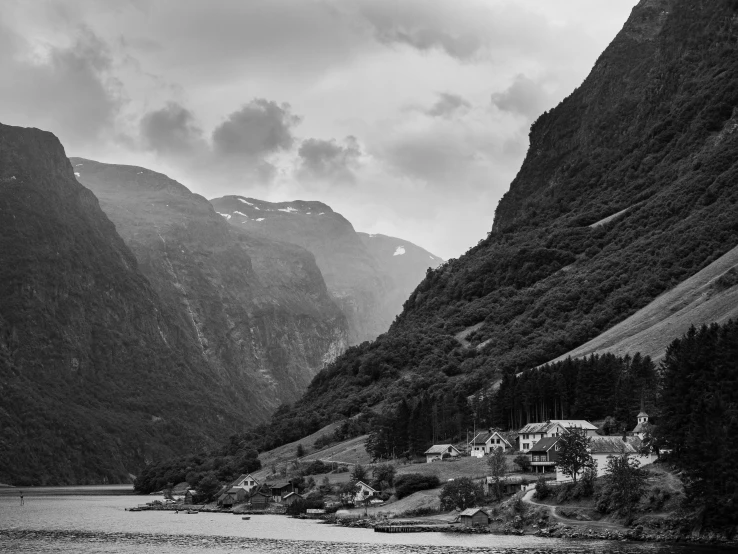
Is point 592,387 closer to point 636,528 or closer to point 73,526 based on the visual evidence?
point 636,528

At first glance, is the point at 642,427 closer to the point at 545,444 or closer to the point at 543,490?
the point at 545,444

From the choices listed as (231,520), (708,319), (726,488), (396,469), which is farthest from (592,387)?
(726,488)

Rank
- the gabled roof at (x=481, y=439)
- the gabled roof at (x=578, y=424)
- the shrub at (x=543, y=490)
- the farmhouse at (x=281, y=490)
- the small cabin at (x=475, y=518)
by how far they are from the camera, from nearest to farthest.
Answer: the small cabin at (x=475, y=518), the shrub at (x=543, y=490), the gabled roof at (x=578, y=424), the gabled roof at (x=481, y=439), the farmhouse at (x=281, y=490)

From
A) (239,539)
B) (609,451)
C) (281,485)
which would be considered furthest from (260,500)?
(609,451)

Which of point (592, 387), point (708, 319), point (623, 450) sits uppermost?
point (708, 319)

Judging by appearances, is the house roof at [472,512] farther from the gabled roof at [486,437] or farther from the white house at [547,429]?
→ the gabled roof at [486,437]

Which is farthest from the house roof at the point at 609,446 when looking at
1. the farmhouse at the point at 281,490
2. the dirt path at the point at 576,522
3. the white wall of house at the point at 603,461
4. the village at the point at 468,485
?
the farmhouse at the point at 281,490

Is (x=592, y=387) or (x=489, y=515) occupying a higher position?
(x=592, y=387)
